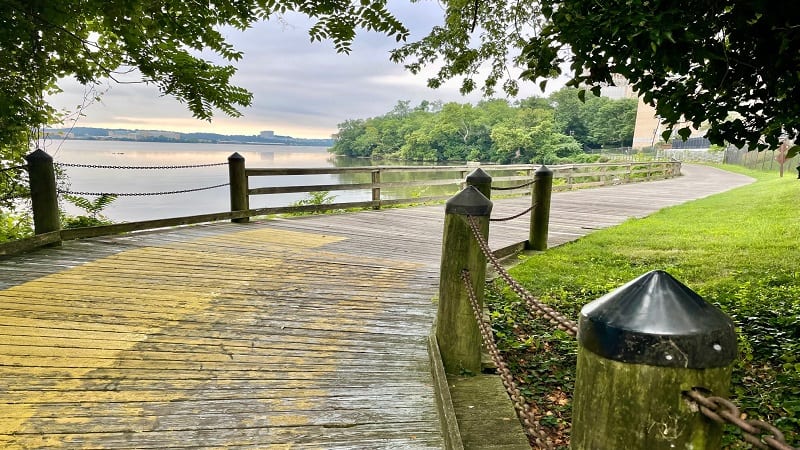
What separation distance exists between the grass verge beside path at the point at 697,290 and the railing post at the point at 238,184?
176 inches

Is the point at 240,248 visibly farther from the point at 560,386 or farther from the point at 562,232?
the point at 562,232

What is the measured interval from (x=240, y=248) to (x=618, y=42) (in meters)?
4.70

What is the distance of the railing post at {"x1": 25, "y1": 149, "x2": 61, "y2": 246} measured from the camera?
512cm

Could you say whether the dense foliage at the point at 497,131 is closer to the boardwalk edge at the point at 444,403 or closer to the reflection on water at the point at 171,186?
the reflection on water at the point at 171,186

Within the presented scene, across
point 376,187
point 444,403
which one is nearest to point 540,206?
point 444,403

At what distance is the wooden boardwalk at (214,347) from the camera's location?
7.35ft

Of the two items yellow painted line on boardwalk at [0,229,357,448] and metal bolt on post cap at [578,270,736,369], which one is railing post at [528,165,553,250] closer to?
yellow painted line on boardwalk at [0,229,357,448]

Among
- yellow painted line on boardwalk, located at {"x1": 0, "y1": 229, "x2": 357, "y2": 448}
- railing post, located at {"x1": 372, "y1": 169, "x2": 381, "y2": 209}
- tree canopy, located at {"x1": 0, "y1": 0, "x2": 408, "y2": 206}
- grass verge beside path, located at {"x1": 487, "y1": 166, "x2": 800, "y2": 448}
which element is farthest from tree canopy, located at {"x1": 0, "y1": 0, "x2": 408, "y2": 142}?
railing post, located at {"x1": 372, "y1": 169, "x2": 381, "y2": 209}

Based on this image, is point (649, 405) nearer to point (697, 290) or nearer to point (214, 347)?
point (214, 347)

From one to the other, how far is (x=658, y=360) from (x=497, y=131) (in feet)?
180

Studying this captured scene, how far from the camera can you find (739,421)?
2.27ft

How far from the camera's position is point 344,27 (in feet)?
11.7

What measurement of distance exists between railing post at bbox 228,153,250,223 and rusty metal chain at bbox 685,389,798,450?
7288 millimetres

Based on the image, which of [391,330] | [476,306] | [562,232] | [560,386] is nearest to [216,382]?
[391,330]
